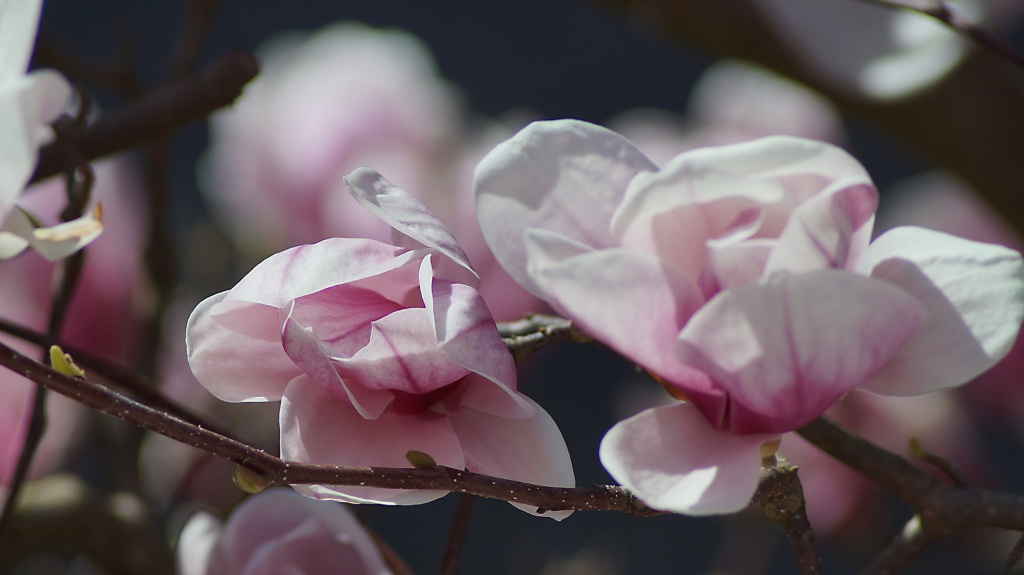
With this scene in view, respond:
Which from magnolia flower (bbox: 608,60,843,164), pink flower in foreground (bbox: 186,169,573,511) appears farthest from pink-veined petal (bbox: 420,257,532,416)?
magnolia flower (bbox: 608,60,843,164)

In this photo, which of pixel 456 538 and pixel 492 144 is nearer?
pixel 456 538

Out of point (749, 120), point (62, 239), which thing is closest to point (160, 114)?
point (62, 239)

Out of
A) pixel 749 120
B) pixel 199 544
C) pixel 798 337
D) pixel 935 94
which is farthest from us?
pixel 749 120

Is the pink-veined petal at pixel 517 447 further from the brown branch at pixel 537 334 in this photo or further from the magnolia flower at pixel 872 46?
the magnolia flower at pixel 872 46

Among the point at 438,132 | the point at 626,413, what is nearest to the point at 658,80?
the point at 626,413

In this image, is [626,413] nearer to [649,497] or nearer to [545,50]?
[545,50]

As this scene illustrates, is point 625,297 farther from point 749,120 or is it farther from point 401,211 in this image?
point 749,120

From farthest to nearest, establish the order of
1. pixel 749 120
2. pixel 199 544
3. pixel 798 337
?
1. pixel 749 120
2. pixel 199 544
3. pixel 798 337
